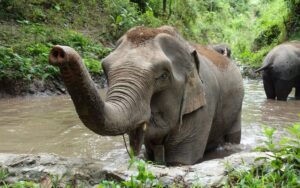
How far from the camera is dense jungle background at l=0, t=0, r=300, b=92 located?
11.6 metres

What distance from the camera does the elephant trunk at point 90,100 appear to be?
270cm

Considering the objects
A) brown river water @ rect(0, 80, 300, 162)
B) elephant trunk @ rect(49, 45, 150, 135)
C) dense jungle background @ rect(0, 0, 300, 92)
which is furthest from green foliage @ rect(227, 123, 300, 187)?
dense jungle background @ rect(0, 0, 300, 92)

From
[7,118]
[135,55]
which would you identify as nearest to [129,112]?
[135,55]

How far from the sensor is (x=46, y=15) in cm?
1611

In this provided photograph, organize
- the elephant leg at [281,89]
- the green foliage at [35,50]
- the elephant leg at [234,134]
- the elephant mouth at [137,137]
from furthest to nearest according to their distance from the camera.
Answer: the elephant leg at [281,89]
the green foliage at [35,50]
the elephant leg at [234,134]
the elephant mouth at [137,137]

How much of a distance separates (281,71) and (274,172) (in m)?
9.57

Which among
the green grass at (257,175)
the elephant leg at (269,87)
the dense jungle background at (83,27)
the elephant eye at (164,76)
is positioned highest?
the elephant eye at (164,76)

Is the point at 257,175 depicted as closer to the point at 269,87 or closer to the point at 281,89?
the point at 281,89

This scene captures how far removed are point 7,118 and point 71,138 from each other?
5.70 ft

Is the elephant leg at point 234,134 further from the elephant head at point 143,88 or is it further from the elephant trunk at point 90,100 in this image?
the elephant trunk at point 90,100

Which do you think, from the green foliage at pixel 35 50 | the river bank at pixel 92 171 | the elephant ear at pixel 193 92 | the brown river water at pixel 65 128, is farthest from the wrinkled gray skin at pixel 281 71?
the river bank at pixel 92 171

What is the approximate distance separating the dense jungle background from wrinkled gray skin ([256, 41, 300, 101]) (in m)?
4.44

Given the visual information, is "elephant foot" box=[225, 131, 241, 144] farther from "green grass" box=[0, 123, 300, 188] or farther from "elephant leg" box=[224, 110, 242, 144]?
"green grass" box=[0, 123, 300, 188]

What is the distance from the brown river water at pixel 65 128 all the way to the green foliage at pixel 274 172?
222cm
